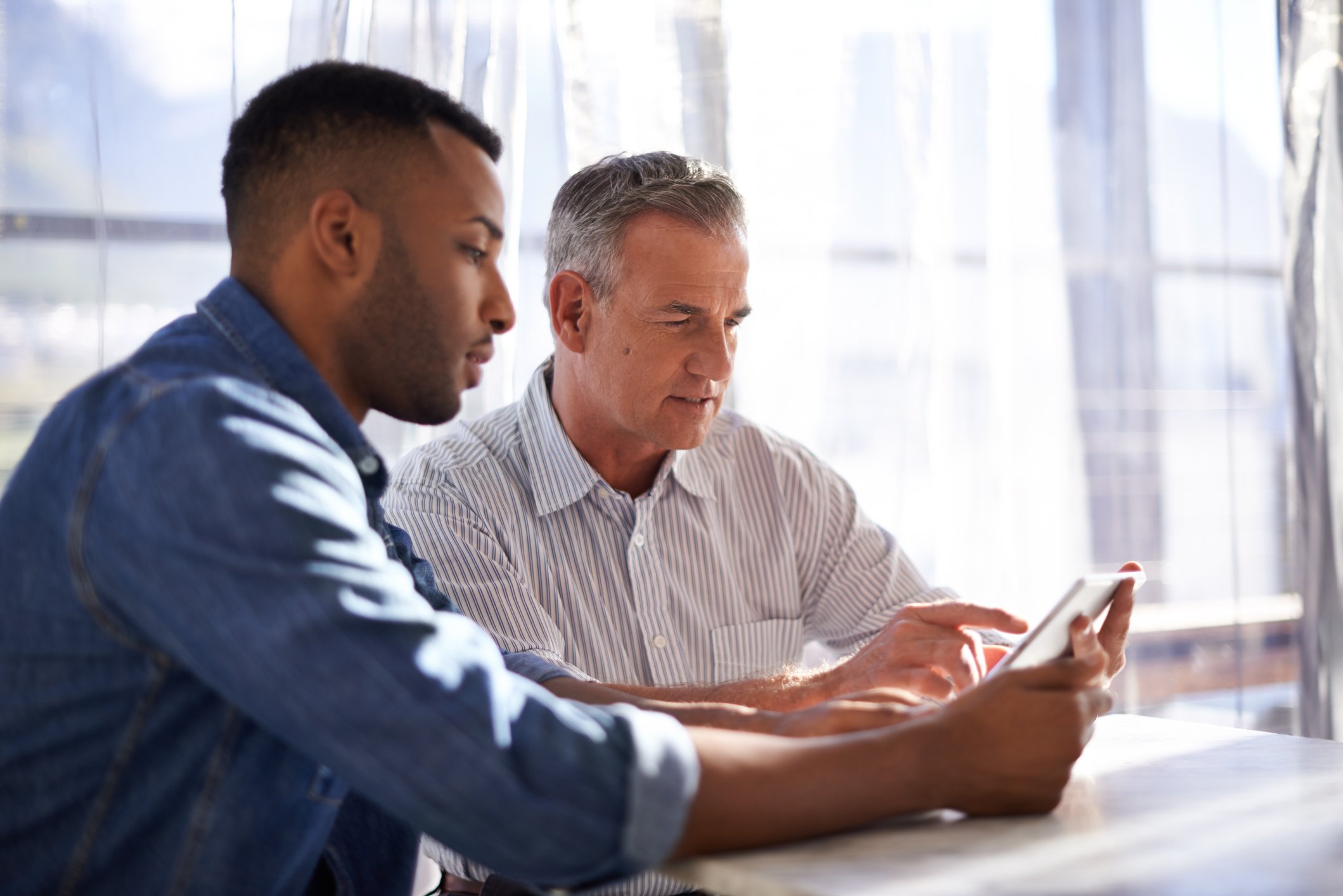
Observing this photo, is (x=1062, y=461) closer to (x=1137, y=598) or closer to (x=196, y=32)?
(x=1137, y=598)

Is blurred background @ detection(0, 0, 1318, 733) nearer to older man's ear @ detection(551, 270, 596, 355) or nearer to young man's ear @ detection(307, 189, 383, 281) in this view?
older man's ear @ detection(551, 270, 596, 355)

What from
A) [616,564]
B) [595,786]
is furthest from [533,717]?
[616,564]

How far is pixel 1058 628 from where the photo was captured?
1.08 m

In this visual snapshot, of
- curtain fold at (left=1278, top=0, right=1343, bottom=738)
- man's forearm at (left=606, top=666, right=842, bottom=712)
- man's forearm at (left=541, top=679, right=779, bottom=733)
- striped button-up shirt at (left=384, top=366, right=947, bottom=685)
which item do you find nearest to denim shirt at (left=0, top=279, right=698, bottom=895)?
man's forearm at (left=541, top=679, right=779, bottom=733)

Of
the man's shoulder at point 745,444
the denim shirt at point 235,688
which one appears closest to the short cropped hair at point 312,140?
the denim shirt at point 235,688

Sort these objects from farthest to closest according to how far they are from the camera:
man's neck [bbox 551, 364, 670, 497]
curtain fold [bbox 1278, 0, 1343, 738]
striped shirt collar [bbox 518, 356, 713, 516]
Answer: curtain fold [bbox 1278, 0, 1343, 738] → man's neck [bbox 551, 364, 670, 497] → striped shirt collar [bbox 518, 356, 713, 516]

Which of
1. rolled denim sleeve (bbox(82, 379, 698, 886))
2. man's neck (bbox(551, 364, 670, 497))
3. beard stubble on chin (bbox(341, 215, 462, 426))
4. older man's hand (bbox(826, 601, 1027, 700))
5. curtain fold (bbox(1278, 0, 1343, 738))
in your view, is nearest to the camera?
rolled denim sleeve (bbox(82, 379, 698, 886))

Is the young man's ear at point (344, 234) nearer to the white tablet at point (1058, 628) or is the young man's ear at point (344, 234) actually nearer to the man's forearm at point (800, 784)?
the man's forearm at point (800, 784)

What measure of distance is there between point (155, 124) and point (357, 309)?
1.09 meters

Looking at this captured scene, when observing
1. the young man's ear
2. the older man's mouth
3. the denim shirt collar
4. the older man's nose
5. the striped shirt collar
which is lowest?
the striped shirt collar

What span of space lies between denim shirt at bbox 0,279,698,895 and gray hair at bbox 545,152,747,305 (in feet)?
2.95

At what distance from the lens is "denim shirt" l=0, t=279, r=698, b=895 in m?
0.77

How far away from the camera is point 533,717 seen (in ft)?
2.64

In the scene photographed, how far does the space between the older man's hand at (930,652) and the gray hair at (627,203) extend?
0.71 meters
